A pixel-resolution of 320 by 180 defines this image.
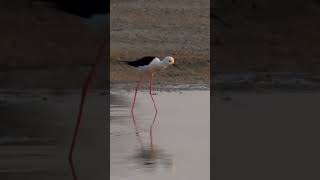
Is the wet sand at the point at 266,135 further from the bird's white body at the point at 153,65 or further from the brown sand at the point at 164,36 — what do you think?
the brown sand at the point at 164,36

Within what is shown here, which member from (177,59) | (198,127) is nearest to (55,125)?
(198,127)

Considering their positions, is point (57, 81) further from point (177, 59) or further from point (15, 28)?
point (15, 28)

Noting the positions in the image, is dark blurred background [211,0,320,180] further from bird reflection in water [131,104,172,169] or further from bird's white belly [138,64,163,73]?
bird's white belly [138,64,163,73]

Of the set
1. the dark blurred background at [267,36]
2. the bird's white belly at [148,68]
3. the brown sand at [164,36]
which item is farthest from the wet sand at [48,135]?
the dark blurred background at [267,36]

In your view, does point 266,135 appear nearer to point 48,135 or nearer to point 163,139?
point 163,139

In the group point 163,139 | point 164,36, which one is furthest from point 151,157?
point 164,36

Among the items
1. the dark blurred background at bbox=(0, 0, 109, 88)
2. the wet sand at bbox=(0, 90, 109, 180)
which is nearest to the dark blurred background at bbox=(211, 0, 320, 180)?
the wet sand at bbox=(0, 90, 109, 180)

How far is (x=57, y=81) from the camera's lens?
14.5m

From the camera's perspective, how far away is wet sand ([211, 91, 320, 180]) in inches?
334

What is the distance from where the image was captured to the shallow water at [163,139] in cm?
845

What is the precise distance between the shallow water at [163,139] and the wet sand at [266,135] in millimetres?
160

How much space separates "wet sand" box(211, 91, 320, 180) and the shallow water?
160 mm

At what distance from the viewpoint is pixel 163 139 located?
10039 mm

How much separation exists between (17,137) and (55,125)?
0.83m
